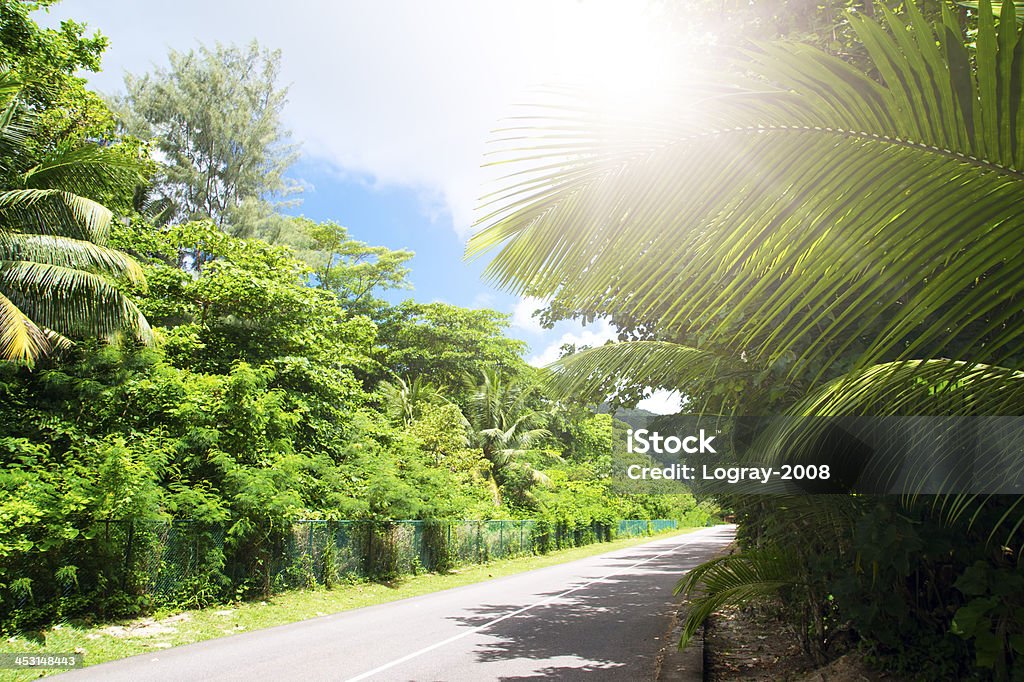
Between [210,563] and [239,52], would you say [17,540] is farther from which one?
[239,52]

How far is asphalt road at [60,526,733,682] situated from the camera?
23.4 feet

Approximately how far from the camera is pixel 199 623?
1013cm

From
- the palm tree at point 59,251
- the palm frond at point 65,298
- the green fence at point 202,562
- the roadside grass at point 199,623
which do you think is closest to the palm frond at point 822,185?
the roadside grass at point 199,623

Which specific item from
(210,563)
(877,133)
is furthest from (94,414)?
(877,133)

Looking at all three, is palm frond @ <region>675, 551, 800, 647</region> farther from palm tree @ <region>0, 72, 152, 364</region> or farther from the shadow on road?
palm tree @ <region>0, 72, 152, 364</region>

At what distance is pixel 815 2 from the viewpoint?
652cm

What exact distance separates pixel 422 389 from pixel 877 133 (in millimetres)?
29803

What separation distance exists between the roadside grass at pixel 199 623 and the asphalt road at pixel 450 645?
43cm

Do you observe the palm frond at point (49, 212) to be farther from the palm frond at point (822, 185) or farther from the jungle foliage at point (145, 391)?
the palm frond at point (822, 185)

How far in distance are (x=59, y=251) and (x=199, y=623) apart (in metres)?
7.38

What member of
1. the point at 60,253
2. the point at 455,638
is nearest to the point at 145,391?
the point at 60,253

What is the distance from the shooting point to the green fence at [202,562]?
9.04 m

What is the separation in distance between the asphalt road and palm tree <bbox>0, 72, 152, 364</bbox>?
255 inches

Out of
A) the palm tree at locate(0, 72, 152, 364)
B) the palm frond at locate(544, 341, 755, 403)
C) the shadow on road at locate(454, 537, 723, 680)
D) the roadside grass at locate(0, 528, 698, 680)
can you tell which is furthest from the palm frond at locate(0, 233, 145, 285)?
the palm frond at locate(544, 341, 755, 403)
